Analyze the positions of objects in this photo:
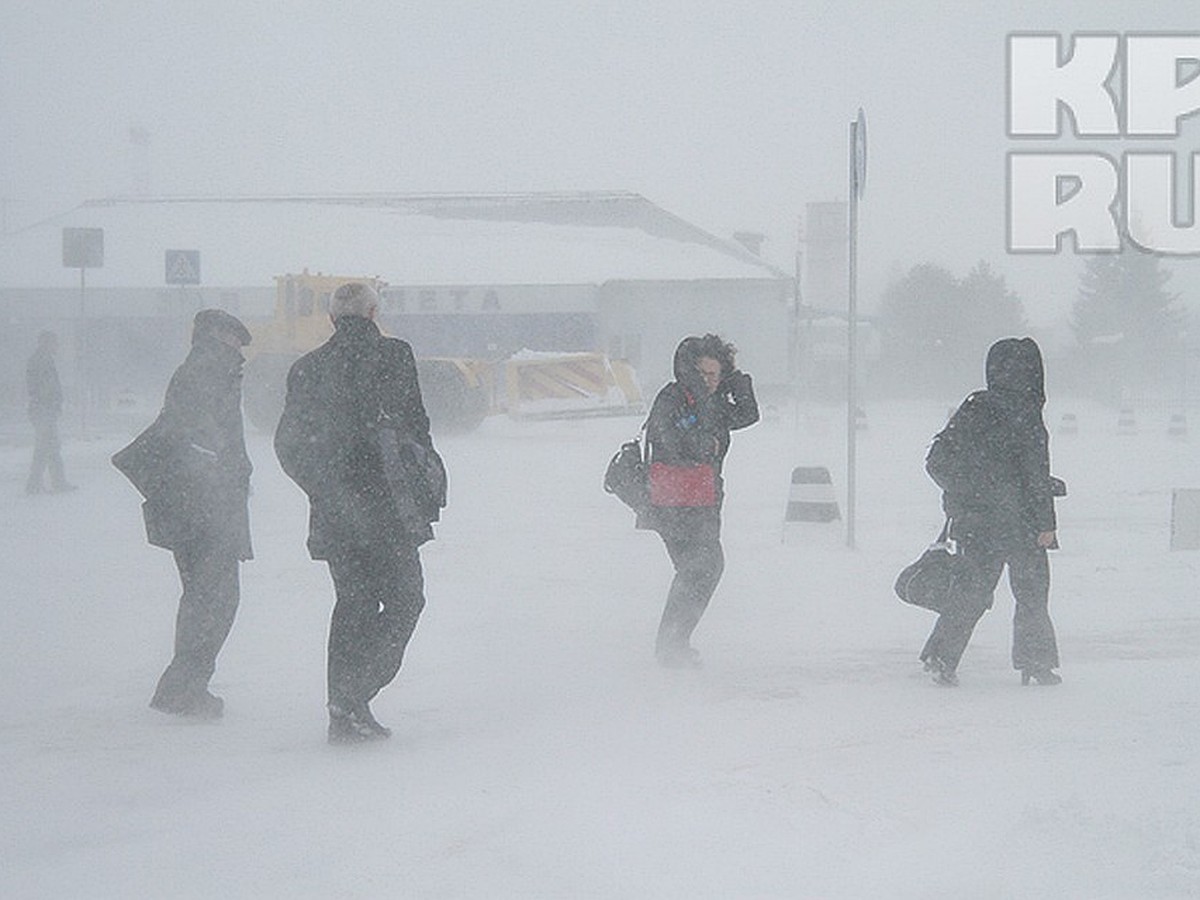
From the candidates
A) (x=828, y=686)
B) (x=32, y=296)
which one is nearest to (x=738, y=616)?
(x=828, y=686)

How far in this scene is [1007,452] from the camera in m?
5.18

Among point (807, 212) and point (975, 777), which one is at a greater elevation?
point (807, 212)

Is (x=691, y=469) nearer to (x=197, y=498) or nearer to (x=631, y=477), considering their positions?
(x=631, y=477)

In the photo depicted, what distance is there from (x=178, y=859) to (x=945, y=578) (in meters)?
3.29

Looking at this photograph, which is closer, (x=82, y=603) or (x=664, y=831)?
(x=664, y=831)

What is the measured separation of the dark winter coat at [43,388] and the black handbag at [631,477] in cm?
868

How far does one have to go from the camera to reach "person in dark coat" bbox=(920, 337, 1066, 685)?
514 cm

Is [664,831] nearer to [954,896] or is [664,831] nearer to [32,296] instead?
[954,896]

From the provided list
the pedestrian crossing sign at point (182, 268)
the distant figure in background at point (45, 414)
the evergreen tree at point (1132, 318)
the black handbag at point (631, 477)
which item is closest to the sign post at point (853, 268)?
the black handbag at point (631, 477)

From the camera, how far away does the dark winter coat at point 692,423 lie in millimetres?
5594

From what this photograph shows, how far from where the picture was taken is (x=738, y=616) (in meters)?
6.96

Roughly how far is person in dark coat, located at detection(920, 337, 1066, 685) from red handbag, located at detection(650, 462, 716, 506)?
1046mm

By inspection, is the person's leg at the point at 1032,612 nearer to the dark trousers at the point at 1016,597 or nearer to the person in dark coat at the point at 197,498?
the dark trousers at the point at 1016,597

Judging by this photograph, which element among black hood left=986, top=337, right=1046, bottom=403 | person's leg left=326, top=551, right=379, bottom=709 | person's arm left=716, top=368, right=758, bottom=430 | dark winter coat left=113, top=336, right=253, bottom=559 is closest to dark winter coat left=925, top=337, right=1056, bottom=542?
black hood left=986, top=337, right=1046, bottom=403
